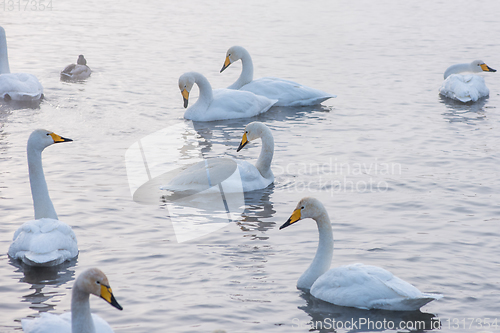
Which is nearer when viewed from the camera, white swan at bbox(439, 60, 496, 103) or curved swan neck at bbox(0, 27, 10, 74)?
curved swan neck at bbox(0, 27, 10, 74)

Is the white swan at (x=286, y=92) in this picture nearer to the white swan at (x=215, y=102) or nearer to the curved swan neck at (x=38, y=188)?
the white swan at (x=215, y=102)

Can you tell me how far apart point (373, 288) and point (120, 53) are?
617 inches

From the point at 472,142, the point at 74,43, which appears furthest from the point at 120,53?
the point at 472,142

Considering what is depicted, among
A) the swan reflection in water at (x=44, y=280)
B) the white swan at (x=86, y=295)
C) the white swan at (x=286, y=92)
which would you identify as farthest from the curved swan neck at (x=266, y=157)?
the white swan at (x=86, y=295)

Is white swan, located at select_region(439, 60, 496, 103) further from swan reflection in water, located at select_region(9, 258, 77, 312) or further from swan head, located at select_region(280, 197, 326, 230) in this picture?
swan reflection in water, located at select_region(9, 258, 77, 312)

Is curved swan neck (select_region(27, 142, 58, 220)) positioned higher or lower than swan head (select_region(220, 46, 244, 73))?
lower

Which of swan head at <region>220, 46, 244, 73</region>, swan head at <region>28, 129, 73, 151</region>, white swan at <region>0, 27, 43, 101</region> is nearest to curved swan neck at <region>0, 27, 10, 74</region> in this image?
white swan at <region>0, 27, 43, 101</region>

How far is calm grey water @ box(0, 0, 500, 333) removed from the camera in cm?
690

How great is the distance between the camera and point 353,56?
810 inches

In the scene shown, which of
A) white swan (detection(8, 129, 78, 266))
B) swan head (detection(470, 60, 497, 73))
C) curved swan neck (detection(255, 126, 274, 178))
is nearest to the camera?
white swan (detection(8, 129, 78, 266))

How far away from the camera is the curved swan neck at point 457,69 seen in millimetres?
17156

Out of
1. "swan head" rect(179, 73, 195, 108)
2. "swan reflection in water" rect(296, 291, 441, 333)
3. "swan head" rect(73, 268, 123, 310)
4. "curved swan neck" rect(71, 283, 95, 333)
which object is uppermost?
"swan head" rect(179, 73, 195, 108)

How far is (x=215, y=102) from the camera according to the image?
46.3 ft

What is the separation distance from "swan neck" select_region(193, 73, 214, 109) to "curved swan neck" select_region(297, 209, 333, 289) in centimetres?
718
